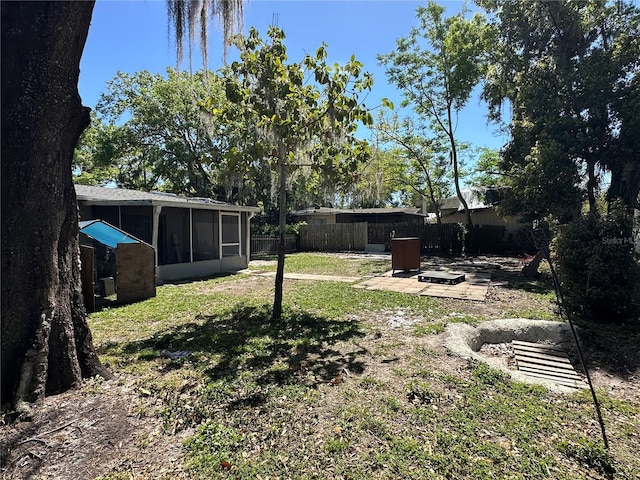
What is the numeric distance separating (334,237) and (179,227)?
10699 mm

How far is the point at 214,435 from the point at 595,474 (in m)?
2.45

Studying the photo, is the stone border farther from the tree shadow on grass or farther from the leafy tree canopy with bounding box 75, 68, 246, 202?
the leafy tree canopy with bounding box 75, 68, 246, 202

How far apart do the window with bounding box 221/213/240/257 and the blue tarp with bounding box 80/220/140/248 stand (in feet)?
13.6

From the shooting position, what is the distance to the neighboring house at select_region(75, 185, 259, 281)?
9.12 metres

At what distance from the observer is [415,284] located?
8500 millimetres

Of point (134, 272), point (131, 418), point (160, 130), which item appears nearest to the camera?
point (131, 418)

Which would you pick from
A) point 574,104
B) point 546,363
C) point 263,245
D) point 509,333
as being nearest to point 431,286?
point 509,333

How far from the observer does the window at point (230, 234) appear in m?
11.5

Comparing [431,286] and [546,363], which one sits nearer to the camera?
[546,363]

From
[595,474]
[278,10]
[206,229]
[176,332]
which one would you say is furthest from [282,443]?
[206,229]

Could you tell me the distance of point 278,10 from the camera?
16.1 ft

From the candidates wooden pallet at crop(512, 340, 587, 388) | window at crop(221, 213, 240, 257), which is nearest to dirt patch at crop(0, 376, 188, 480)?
wooden pallet at crop(512, 340, 587, 388)

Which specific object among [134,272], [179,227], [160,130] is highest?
A: [160,130]

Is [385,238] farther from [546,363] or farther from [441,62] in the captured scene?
[546,363]
